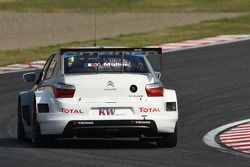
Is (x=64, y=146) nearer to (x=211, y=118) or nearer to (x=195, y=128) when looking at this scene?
(x=195, y=128)

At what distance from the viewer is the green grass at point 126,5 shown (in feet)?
184

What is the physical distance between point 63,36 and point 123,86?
1052 inches

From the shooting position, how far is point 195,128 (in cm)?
1855

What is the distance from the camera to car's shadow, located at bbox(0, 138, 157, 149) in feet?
49.9

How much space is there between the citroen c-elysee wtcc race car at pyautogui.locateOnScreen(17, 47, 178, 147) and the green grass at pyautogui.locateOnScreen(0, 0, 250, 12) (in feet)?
126

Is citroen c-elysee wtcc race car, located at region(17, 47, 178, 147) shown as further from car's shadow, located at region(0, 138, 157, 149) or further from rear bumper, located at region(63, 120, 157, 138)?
car's shadow, located at region(0, 138, 157, 149)

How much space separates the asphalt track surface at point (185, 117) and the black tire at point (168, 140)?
0.13 metres

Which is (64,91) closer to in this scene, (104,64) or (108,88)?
(108,88)

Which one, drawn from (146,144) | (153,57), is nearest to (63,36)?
(153,57)

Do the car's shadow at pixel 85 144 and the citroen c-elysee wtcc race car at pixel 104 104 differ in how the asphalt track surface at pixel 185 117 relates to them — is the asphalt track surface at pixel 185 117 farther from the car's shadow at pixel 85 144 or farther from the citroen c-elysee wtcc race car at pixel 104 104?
the citroen c-elysee wtcc race car at pixel 104 104

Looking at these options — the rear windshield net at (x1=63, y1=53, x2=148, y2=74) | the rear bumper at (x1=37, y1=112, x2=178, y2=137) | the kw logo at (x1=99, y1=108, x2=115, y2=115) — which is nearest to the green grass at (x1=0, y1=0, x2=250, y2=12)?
the rear windshield net at (x1=63, y1=53, x2=148, y2=74)

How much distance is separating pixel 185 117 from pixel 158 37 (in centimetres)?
1864

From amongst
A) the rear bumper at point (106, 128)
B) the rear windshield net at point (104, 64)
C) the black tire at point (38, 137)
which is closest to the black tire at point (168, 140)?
the rear bumper at point (106, 128)

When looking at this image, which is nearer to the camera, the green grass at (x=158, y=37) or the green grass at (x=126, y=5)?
the green grass at (x=158, y=37)
